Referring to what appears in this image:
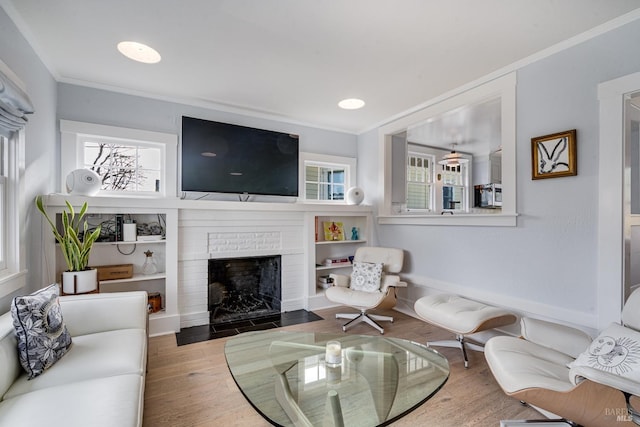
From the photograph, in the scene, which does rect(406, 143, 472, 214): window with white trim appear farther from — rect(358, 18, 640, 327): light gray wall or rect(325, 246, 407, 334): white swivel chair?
rect(358, 18, 640, 327): light gray wall

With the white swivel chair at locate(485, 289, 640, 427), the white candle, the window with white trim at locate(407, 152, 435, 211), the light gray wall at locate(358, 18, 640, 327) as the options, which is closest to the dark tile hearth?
the white candle

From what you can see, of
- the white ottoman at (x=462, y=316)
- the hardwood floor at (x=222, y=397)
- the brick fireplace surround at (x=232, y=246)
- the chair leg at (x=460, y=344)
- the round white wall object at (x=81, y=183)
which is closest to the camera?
the hardwood floor at (x=222, y=397)

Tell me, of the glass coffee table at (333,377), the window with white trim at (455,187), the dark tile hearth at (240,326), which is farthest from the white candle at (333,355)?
the window with white trim at (455,187)

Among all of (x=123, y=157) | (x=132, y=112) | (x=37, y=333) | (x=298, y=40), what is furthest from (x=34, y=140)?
(x=298, y=40)

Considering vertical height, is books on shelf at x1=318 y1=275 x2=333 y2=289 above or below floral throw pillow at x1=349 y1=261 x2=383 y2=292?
below

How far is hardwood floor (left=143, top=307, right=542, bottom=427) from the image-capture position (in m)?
1.73

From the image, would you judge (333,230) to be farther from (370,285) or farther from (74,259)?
(74,259)

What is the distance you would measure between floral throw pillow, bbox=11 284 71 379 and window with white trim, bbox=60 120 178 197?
1680 mm

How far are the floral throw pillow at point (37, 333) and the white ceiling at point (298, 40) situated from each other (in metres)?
1.79

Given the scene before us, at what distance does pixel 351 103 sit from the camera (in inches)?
133

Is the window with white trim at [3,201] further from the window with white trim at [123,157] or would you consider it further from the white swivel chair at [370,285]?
the white swivel chair at [370,285]

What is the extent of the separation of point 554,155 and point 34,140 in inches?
159

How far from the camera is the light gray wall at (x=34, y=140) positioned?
6.64 feet

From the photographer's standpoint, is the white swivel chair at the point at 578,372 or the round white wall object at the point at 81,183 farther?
the round white wall object at the point at 81,183
